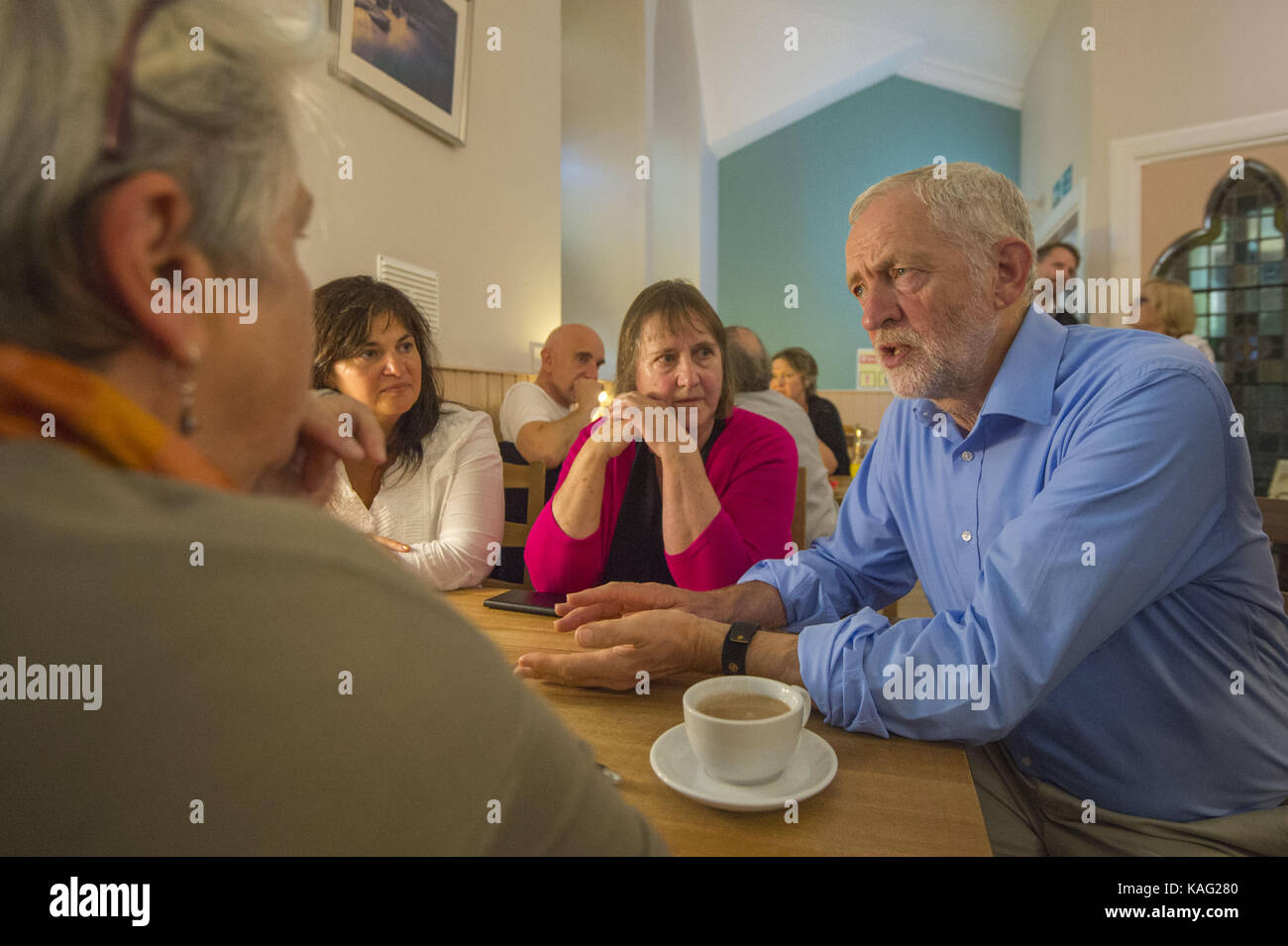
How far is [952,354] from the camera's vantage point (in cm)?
100

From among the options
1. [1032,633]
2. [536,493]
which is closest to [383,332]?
[536,493]

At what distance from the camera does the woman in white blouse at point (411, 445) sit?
4.28ft

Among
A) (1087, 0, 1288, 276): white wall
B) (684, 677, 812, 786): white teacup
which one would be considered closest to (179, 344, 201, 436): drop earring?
(684, 677, 812, 786): white teacup

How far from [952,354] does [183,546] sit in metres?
0.97

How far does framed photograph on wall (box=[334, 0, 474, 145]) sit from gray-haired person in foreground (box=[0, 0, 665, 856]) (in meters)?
1.82

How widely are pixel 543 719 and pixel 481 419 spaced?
133 cm

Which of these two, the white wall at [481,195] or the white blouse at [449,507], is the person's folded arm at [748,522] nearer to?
the white blouse at [449,507]

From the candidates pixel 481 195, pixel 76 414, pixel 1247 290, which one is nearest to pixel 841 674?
pixel 76 414

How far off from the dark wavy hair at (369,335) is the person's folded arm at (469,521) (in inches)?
3.5

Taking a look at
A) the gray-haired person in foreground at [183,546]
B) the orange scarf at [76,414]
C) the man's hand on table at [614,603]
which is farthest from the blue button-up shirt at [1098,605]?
the orange scarf at [76,414]

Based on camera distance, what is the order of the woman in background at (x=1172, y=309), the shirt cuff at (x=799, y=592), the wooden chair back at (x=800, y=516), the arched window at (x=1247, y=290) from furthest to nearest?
the arched window at (x=1247, y=290), the woman in background at (x=1172, y=309), the wooden chair back at (x=800, y=516), the shirt cuff at (x=799, y=592)

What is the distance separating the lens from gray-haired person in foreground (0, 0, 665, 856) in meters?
0.24

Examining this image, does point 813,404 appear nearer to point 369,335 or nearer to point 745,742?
point 369,335

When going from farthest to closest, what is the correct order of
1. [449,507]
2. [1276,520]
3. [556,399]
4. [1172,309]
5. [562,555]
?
[1172,309] → [556,399] → [449,507] → [562,555] → [1276,520]
